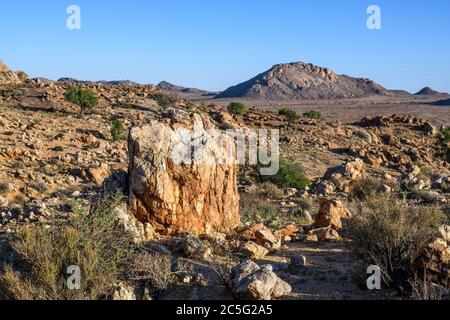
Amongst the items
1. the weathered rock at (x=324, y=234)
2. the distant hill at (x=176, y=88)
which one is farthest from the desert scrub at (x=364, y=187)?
the distant hill at (x=176, y=88)

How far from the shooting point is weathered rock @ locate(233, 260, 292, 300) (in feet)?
17.3

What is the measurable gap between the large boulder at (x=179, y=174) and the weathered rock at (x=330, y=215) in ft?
5.67

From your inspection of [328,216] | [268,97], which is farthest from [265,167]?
[268,97]

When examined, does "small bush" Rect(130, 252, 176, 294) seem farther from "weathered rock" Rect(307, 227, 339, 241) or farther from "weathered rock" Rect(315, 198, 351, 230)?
"weathered rock" Rect(315, 198, 351, 230)

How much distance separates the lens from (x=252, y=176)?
1791 cm

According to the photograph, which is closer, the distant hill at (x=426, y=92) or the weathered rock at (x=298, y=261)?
the weathered rock at (x=298, y=261)

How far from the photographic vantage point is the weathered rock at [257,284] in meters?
5.27

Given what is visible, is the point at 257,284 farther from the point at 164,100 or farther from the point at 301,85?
the point at 301,85

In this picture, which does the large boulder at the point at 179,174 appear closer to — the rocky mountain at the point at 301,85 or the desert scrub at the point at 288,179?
the desert scrub at the point at 288,179

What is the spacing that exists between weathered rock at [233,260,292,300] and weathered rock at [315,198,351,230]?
3.11 meters

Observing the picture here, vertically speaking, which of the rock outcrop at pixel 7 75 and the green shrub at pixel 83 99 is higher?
the rock outcrop at pixel 7 75

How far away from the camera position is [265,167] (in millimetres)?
18312

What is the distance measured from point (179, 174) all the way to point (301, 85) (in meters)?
110
